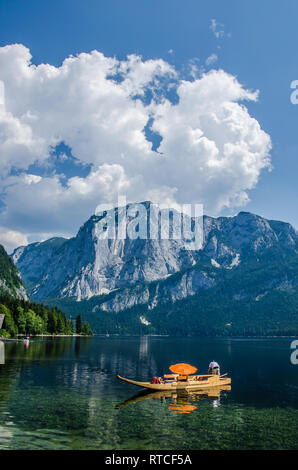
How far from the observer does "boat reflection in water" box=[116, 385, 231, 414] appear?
4600 cm

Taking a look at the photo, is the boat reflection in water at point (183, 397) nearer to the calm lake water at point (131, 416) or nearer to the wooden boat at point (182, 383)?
the calm lake water at point (131, 416)

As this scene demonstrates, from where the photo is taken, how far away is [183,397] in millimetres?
54125

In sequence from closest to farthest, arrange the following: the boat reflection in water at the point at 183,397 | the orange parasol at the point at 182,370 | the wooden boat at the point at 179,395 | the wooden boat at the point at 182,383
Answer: the boat reflection in water at the point at 183,397, the wooden boat at the point at 179,395, the wooden boat at the point at 182,383, the orange parasol at the point at 182,370

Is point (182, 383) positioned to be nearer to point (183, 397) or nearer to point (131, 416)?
point (183, 397)

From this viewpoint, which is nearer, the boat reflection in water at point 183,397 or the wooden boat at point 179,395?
the boat reflection in water at point 183,397

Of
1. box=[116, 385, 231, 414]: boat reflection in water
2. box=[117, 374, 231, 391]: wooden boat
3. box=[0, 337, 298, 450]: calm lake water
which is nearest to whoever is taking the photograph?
box=[0, 337, 298, 450]: calm lake water

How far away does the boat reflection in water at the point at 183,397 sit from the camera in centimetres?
4600

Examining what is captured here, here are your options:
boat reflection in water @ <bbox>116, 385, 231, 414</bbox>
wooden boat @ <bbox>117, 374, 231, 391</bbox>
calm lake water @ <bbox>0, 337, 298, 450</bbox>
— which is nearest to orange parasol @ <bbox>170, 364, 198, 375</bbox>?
wooden boat @ <bbox>117, 374, 231, 391</bbox>

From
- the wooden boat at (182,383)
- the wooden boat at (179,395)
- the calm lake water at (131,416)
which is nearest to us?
the calm lake water at (131,416)

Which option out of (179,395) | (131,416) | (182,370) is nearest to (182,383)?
(182,370)

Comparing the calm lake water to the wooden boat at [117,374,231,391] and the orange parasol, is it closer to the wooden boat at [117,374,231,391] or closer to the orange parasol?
the wooden boat at [117,374,231,391]

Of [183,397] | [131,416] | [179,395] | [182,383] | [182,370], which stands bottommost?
[179,395]

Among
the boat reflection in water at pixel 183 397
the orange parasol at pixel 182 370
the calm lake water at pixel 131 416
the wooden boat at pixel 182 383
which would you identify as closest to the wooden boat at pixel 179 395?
the boat reflection in water at pixel 183 397
